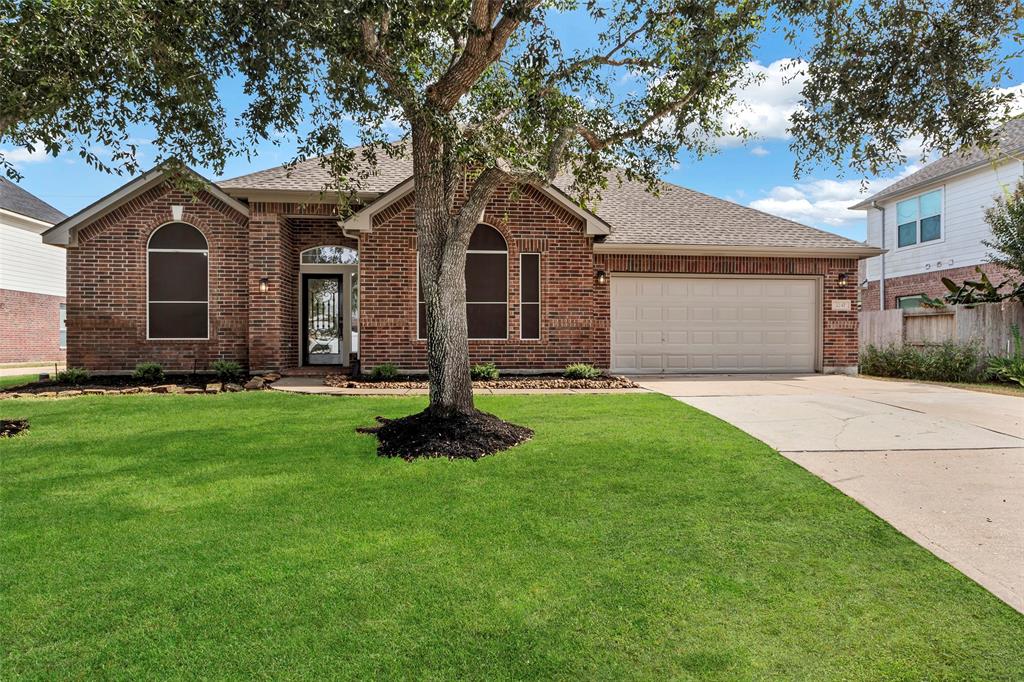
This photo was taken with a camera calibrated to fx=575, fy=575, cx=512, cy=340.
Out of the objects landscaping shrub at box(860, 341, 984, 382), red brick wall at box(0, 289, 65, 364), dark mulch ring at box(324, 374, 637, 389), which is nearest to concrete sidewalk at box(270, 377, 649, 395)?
dark mulch ring at box(324, 374, 637, 389)

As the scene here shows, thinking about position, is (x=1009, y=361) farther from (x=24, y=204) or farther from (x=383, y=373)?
(x=24, y=204)

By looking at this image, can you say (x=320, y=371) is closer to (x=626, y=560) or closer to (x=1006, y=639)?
(x=626, y=560)

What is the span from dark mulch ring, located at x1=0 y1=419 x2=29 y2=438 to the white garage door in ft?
32.8

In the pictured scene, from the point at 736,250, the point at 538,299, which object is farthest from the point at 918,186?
the point at 538,299

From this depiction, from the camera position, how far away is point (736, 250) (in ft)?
41.1

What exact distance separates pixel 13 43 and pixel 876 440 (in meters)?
9.04

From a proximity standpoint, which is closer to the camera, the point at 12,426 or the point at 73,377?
the point at 12,426

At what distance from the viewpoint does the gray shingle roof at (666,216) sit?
12119 mm

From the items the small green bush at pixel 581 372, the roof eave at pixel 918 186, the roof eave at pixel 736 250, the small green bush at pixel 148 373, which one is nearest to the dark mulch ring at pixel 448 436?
the small green bush at pixel 581 372

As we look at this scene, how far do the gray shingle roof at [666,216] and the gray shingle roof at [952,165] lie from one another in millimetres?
4314

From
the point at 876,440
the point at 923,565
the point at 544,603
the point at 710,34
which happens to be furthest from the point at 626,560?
the point at 710,34

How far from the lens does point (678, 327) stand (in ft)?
42.4

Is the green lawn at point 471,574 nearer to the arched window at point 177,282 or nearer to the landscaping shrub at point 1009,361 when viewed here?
the arched window at point 177,282

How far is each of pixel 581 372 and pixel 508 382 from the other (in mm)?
1519
